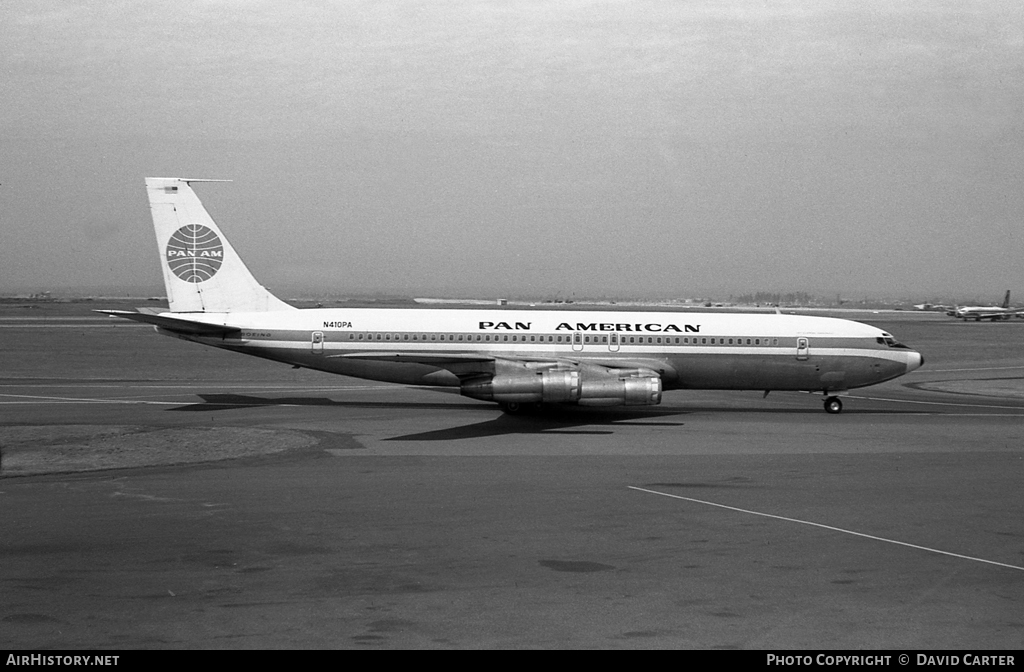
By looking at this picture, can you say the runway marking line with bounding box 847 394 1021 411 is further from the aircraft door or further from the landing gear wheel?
the aircraft door

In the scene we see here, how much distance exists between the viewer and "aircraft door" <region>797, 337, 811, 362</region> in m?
32.9

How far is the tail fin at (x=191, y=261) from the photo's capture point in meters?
33.6

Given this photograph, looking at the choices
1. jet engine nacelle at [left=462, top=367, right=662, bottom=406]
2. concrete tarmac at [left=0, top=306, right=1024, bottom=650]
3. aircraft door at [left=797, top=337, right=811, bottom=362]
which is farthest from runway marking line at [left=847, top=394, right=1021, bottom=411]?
jet engine nacelle at [left=462, top=367, right=662, bottom=406]

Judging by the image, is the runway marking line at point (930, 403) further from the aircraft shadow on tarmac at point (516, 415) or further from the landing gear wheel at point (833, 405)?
the landing gear wheel at point (833, 405)

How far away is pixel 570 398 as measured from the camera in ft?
95.4

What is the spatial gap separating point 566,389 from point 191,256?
A: 50.5ft

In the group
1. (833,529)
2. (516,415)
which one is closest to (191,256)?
(516,415)

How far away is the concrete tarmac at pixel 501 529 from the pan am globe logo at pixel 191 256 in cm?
521

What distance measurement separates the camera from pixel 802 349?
1298 inches

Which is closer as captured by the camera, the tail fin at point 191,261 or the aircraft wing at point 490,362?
the aircraft wing at point 490,362

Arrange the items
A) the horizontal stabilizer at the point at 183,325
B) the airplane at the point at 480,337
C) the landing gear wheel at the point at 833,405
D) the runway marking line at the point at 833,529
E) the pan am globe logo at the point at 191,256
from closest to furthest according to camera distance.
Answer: the runway marking line at the point at 833,529
the horizontal stabilizer at the point at 183,325
the airplane at the point at 480,337
the landing gear wheel at the point at 833,405
the pan am globe logo at the point at 191,256

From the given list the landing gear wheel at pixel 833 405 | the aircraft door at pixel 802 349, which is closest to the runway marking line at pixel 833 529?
the aircraft door at pixel 802 349

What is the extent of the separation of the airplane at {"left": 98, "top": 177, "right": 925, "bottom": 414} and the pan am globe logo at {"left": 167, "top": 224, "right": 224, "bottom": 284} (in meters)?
0.04
